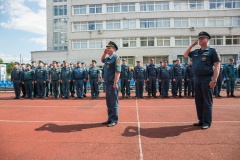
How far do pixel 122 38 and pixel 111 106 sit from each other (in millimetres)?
30021

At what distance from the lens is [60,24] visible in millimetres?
48469

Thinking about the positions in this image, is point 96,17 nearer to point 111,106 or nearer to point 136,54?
point 136,54

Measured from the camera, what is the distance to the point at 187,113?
6.89 metres

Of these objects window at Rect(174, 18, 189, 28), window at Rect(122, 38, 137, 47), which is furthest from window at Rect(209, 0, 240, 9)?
window at Rect(122, 38, 137, 47)

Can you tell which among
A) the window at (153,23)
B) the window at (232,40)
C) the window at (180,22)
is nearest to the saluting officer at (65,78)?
the window at (153,23)

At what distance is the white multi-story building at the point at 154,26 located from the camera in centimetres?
3388

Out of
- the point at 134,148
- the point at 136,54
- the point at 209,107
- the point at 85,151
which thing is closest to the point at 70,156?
the point at 85,151

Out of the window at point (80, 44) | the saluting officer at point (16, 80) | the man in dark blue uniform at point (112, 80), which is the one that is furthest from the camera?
the window at point (80, 44)

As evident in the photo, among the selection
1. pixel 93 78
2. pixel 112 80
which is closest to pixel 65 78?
pixel 93 78

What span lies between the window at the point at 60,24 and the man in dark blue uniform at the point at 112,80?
45.6m

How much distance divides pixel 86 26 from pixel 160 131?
32942 millimetres

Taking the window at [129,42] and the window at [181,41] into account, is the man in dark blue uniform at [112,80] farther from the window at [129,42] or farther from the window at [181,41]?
the window at [181,41]

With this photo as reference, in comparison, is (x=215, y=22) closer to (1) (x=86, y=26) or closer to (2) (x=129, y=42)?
(2) (x=129, y=42)

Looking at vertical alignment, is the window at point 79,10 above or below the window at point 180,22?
above
